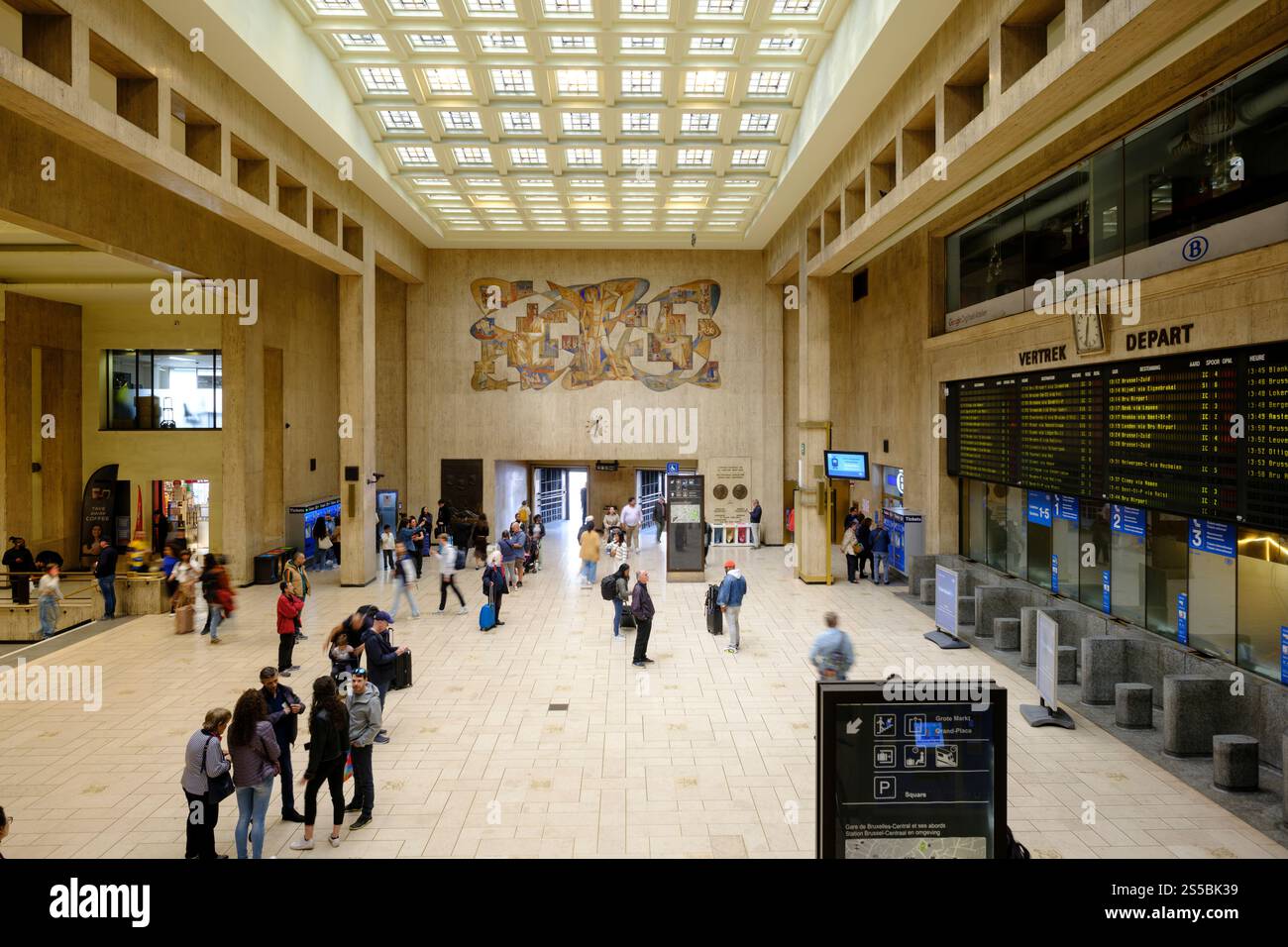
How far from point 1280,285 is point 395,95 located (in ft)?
45.7

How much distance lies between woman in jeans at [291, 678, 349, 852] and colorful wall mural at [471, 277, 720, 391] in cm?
1846

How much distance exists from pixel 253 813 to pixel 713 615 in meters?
8.24

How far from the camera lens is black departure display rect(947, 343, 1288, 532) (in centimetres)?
716

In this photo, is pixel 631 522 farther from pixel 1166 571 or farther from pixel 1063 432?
pixel 1166 571

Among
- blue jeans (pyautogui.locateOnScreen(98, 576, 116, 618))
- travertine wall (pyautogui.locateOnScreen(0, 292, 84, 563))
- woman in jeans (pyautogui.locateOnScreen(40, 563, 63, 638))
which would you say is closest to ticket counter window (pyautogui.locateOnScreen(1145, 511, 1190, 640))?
woman in jeans (pyautogui.locateOnScreen(40, 563, 63, 638))

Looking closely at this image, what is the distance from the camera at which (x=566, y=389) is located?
23953 mm

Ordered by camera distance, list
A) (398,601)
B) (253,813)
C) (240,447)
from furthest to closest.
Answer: (240,447) → (398,601) → (253,813)

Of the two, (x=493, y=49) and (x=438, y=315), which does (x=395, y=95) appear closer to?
(x=493, y=49)

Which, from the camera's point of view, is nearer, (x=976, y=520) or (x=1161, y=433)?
(x=1161, y=433)

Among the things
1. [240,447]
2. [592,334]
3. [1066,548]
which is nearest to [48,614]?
[240,447]

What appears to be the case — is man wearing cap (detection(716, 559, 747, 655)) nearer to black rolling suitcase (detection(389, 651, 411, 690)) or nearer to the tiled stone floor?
the tiled stone floor

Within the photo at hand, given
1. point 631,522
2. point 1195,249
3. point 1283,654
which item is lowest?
point 1283,654

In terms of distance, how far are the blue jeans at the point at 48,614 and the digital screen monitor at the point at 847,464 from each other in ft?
50.4
